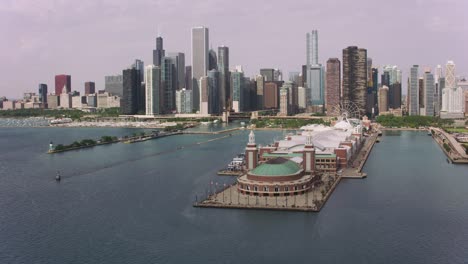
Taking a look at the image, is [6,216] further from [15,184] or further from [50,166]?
[50,166]

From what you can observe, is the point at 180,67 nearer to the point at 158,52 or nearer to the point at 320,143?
the point at 158,52

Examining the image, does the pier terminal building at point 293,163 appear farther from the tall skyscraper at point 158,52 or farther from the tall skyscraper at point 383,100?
the tall skyscraper at point 158,52

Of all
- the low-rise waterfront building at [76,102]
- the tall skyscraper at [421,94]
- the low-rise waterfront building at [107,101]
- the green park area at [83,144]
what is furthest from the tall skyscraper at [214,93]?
the green park area at [83,144]

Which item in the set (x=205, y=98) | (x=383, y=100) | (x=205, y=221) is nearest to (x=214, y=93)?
(x=205, y=98)

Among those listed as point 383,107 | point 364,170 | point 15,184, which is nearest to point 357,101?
point 383,107

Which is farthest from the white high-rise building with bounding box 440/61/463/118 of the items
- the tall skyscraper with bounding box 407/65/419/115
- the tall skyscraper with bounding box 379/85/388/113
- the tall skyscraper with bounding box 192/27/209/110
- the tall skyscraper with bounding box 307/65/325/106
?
the tall skyscraper with bounding box 192/27/209/110

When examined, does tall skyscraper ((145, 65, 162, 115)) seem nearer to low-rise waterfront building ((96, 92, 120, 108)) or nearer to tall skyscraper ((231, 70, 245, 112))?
tall skyscraper ((231, 70, 245, 112))
